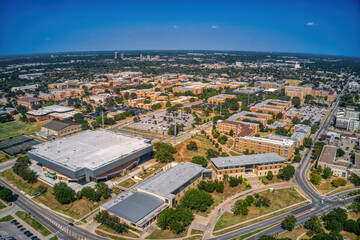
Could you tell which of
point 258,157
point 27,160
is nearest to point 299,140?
point 258,157

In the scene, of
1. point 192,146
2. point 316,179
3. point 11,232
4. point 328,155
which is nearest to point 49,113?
point 192,146

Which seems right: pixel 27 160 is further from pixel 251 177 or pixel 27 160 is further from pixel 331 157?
pixel 331 157

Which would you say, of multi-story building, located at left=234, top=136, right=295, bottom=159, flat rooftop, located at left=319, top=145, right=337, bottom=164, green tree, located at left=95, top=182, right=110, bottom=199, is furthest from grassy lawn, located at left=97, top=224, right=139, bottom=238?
flat rooftop, located at left=319, top=145, right=337, bottom=164

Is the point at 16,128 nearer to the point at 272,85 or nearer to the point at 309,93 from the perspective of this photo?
the point at 272,85

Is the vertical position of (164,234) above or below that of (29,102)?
below

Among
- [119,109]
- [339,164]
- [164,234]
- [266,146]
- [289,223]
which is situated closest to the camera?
[164,234]

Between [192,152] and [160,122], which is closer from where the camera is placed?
[192,152]

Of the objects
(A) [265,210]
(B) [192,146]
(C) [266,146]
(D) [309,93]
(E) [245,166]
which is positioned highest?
(D) [309,93]

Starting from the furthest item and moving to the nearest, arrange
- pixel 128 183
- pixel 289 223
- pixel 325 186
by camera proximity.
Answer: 1. pixel 128 183
2. pixel 325 186
3. pixel 289 223
